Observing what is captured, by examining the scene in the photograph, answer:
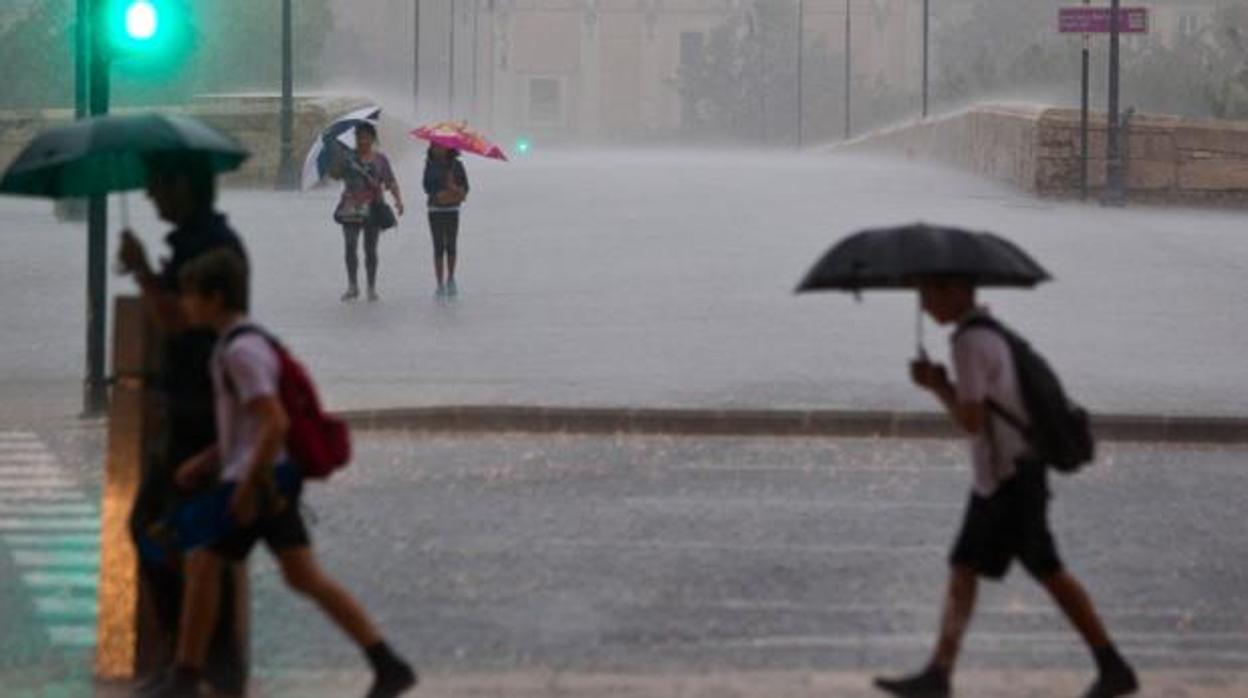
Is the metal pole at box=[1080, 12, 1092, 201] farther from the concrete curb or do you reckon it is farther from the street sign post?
the concrete curb

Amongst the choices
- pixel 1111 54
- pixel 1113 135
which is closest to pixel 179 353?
pixel 1113 135

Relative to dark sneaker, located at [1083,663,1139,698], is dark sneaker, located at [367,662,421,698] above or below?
above

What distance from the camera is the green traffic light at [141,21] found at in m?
17.3

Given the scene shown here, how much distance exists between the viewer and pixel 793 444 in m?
17.0

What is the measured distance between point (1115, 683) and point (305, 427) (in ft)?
8.70

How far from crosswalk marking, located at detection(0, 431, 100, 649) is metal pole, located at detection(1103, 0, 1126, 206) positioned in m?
28.8

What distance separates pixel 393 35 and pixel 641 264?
96.0 m

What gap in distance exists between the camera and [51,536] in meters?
13.1

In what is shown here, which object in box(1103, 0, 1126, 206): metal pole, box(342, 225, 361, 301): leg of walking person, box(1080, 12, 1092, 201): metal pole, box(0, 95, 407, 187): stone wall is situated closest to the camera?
box(342, 225, 361, 301): leg of walking person

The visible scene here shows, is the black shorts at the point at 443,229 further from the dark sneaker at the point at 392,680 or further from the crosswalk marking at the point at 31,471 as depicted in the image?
the dark sneaker at the point at 392,680

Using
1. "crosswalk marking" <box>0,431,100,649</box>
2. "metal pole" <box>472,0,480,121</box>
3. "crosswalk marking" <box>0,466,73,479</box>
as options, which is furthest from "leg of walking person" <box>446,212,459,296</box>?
"metal pole" <box>472,0,480,121</box>

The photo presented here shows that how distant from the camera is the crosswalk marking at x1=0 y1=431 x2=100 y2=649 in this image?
11.0 metres

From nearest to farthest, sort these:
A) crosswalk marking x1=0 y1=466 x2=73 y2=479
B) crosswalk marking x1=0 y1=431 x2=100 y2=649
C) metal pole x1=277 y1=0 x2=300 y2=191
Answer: crosswalk marking x1=0 y1=431 x2=100 y2=649
crosswalk marking x1=0 y1=466 x2=73 y2=479
metal pole x1=277 y1=0 x2=300 y2=191

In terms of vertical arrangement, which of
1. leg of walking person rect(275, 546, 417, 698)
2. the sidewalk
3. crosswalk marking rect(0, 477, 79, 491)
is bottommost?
crosswalk marking rect(0, 477, 79, 491)
